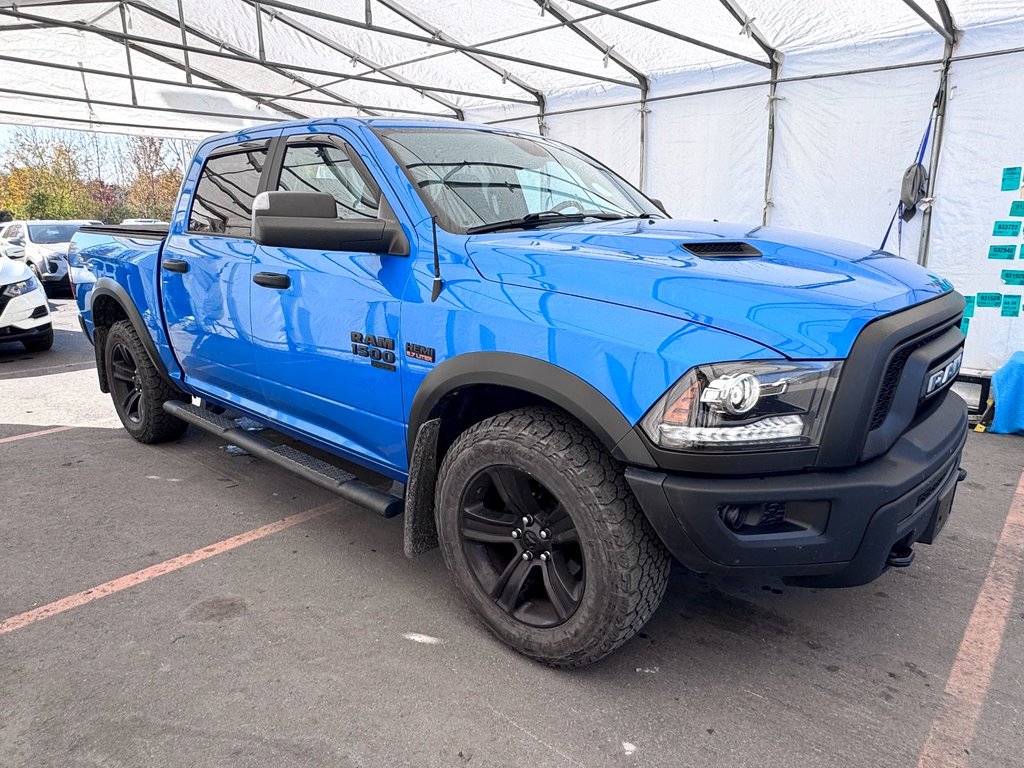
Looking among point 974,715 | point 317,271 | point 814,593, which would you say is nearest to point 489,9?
point 317,271

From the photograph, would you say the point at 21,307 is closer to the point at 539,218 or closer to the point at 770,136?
the point at 539,218

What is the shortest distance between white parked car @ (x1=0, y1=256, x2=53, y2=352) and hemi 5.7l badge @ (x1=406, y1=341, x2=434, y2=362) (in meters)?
7.26

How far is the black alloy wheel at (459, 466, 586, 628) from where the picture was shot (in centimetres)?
234

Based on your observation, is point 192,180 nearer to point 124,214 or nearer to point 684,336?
point 684,336

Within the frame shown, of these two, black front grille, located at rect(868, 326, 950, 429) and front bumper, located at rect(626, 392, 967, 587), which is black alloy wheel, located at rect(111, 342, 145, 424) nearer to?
front bumper, located at rect(626, 392, 967, 587)

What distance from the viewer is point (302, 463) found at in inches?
129

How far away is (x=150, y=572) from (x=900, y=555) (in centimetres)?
297

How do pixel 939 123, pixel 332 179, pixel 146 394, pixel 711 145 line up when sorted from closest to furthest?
pixel 332 179 → pixel 146 394 → pixel 939 123 → pixel 711 145

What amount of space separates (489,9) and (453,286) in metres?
7.43

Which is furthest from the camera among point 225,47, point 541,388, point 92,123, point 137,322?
point 92,123

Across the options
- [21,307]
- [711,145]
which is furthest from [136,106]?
[711,145]

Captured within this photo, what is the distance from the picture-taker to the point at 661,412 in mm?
1950

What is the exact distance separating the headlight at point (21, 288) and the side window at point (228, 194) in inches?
206

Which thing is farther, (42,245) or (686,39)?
(42,245)
